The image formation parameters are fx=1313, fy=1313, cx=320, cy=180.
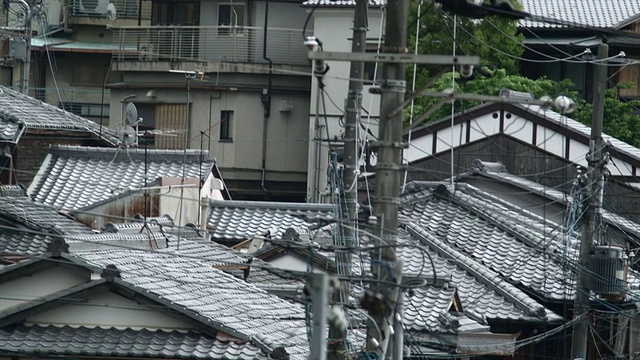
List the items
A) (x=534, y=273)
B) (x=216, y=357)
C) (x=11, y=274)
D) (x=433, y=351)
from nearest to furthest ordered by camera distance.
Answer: (x=216, y=357), (x=11, y=274), (x=433, y=351), (x=534, y=273)

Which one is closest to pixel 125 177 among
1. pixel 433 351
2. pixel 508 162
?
pixel 508 162

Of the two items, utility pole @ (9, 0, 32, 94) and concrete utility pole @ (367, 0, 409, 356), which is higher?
utility pole @ (9, 0, 32, 94)

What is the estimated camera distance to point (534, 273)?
27.3 m

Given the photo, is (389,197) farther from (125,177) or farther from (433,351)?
(125,177)

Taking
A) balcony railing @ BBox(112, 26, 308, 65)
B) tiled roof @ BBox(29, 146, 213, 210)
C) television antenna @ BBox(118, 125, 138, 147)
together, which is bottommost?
tiled roof @ BBox(29, 146, 213, 210)

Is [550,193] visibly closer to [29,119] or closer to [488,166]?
[488,166]

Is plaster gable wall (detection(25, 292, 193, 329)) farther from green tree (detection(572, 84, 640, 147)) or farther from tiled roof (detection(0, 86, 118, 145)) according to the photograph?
green tree (detection(572, 84, 640, 147))

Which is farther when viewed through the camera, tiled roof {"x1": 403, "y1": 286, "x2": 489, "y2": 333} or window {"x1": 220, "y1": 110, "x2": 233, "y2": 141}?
window {"x1": 220, "y1": 110, "x2": 233, "y2": 141}

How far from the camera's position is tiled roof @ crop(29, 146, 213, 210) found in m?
30.9

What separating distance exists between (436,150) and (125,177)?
26.9ft

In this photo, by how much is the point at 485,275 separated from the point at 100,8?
30.7 meters

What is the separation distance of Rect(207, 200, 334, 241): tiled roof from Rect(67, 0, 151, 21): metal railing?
22606mm

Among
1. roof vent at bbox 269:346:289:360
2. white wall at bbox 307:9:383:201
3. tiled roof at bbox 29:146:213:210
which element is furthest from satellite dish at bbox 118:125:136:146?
roof vent at bbox 269:346:289:360

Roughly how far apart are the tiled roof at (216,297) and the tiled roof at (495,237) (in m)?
7.09
